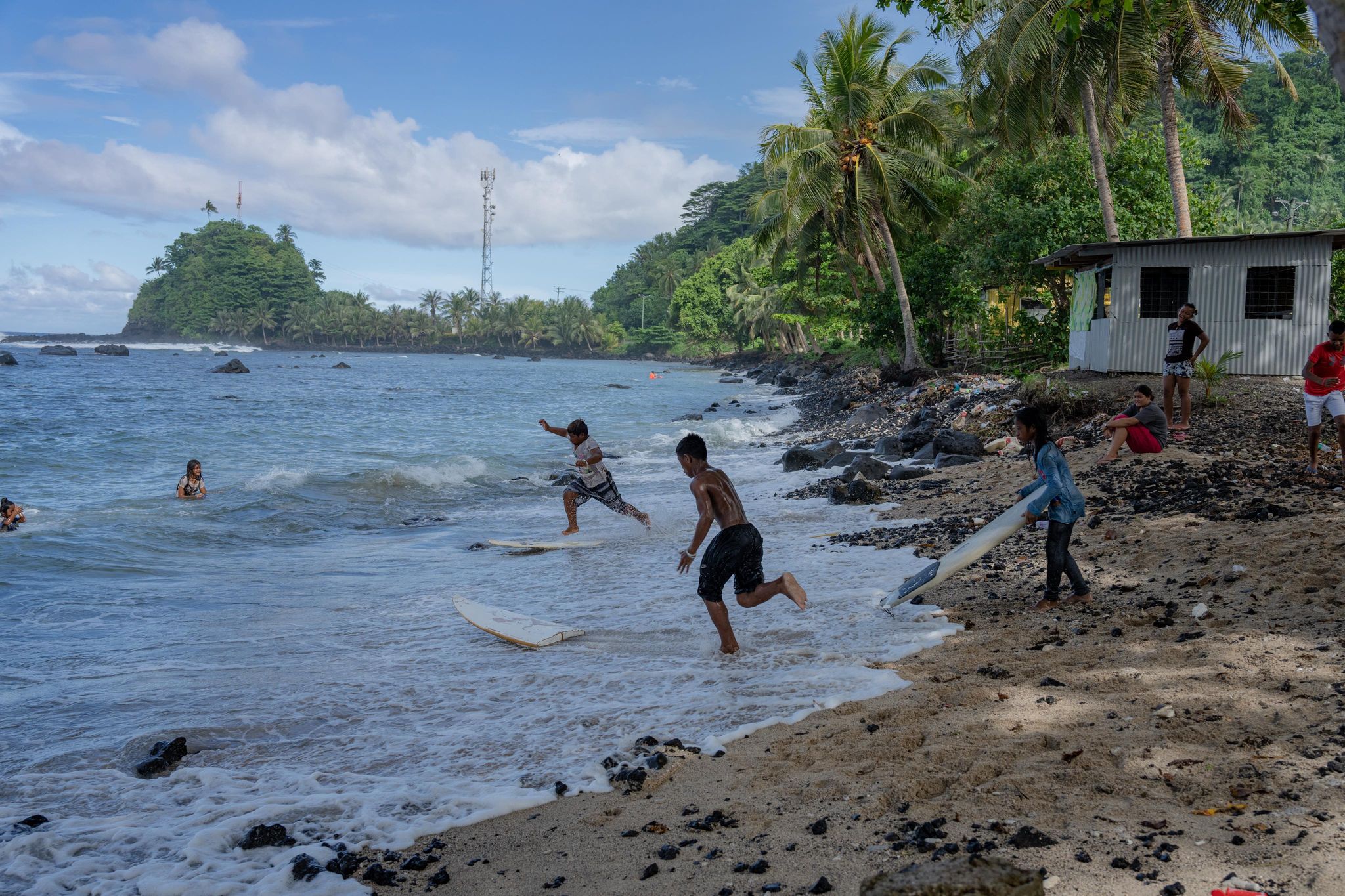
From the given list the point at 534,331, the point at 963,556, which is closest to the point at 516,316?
the point at 534,331

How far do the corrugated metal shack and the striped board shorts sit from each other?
10.6 m

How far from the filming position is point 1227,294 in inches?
688

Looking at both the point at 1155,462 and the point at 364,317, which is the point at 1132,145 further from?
the point at 364,317

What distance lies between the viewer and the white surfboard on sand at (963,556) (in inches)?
273

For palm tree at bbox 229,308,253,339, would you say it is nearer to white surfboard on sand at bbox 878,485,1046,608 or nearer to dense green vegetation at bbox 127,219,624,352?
dense green vegetation at bbox 127,219,624,352

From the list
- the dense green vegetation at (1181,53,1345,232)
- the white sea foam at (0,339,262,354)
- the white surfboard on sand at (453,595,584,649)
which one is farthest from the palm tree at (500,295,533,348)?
the white surfboard on sand at (453,595,584,649)

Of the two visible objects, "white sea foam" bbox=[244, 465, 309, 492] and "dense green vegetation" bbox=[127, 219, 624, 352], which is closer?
"white sea foam" bbox=[244, 465, 309, 492]

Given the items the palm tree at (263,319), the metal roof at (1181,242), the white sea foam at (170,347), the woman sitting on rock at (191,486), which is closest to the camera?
the woman sitting on rock at (191,486)

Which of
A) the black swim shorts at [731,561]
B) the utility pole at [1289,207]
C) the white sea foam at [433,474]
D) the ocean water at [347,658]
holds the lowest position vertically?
the ocean water at [347,658]

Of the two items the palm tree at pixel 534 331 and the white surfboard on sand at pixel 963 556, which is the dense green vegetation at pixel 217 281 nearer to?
the palm tree at pixel 534 331

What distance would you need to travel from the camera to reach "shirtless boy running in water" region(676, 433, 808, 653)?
6441 millimetres

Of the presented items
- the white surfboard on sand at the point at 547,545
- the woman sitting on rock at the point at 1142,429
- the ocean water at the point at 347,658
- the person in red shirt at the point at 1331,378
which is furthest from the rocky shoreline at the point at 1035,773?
the white surfboard on sand at the point at 547,545

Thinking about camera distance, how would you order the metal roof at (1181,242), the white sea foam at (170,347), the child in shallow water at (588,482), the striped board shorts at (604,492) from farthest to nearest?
1. the white sea foam at (170,347)
2. the metal roof at (1181,242)
3. the striped board shorts at (604,492)
4. the child in shallow water at (588,482)

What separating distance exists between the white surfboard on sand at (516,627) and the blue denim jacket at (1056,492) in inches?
144
